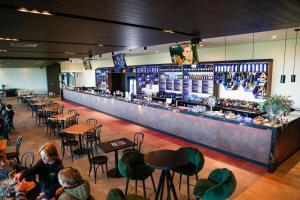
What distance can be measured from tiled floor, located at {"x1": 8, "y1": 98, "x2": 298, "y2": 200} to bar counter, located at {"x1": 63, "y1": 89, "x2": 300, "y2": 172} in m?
0.23

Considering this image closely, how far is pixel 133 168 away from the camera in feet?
12.7

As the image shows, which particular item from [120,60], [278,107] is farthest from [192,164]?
[120,60]

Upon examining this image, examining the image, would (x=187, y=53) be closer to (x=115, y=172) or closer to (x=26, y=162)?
(x=115, y=172)

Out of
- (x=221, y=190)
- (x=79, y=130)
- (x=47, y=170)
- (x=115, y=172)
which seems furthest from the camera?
(x=79, y=130)

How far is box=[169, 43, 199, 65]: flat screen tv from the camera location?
19.5 feet

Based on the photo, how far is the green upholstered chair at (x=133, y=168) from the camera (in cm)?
363

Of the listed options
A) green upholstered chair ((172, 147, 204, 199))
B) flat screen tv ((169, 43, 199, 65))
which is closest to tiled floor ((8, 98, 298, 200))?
green upholstered chair ((172, 147, 204, 199))

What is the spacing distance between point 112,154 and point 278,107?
4570 millimetres

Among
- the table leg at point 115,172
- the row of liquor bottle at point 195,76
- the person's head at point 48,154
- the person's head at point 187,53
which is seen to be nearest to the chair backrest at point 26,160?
the person's head at point 48,154

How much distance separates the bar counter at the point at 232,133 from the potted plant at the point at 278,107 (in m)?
0.31

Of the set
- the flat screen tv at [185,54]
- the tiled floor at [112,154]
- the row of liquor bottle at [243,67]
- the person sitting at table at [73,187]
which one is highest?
the flat screen tv at [185,54]

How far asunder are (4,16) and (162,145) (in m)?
5.19

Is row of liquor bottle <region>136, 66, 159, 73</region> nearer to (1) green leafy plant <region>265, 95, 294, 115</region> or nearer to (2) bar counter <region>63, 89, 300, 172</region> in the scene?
(2) bar counter <region>63, 89, 300, 172</region>

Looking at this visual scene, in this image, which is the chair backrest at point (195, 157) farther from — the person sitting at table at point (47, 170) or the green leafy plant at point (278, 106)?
the green leafy plant at point (278, 106)
